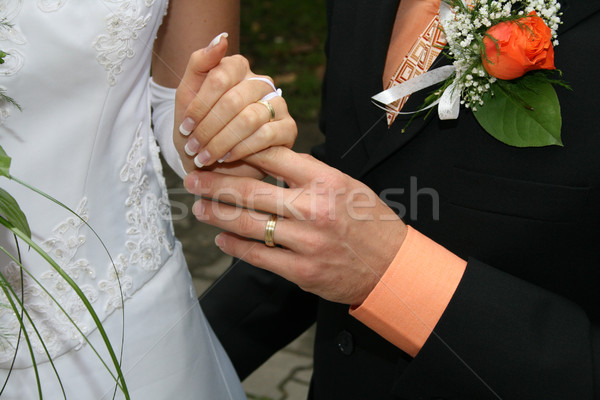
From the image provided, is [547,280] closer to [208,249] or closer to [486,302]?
[486,302]

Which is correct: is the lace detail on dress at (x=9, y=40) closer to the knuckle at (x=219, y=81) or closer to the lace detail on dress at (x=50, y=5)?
the lace detail on dress at (x=50, y=5)

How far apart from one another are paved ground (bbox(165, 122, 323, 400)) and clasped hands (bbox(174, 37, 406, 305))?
129cm

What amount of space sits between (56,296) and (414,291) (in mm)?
660

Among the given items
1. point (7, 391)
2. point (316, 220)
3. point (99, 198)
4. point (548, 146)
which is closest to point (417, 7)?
point (548, 146)

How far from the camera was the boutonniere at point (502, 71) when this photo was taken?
1.12 metres

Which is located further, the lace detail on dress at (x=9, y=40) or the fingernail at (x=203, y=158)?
the fingernail at (x=203, y=158)

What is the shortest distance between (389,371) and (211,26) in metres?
0.88

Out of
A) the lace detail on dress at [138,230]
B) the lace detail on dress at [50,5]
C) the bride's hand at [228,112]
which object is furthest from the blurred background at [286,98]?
the lace detail on dress at [50,5]

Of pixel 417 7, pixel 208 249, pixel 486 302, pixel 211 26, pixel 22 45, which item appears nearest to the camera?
pixel 22 45

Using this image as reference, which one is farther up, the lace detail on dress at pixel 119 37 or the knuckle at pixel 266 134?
the lace detail on dress at pixel 119 37

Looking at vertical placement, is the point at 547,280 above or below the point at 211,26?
below

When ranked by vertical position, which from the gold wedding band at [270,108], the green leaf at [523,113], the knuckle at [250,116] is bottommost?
the green leaf at [523,113]

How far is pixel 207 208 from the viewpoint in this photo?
1182 millimetres

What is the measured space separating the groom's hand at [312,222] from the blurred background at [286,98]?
49cm
